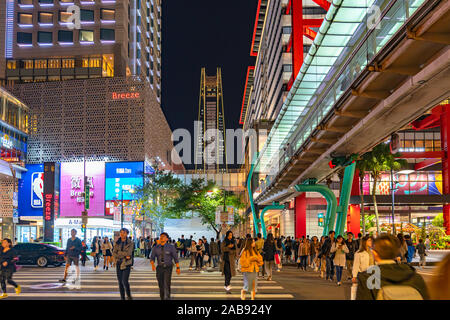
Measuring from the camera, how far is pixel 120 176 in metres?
71.8

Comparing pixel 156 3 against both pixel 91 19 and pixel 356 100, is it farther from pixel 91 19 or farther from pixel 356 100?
pixel 356 100

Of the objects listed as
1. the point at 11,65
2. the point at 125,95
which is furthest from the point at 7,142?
the point at 11,65

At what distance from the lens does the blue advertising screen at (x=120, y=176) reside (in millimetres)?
70688

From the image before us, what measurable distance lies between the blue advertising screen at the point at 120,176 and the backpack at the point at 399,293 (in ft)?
221

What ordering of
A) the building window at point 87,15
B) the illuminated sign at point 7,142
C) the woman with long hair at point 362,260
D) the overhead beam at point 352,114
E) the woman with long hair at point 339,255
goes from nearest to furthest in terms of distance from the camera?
the woman with long hair at point 362,260
the overhead beam at point 352,114
the woman with long hair at point 339,255
the illuminated sign at point 7,142
the building window at point 87,15

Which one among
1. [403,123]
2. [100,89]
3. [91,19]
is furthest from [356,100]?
[91,19]

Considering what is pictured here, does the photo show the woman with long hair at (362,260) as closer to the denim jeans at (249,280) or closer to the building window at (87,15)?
the denim jeans at (249,280)

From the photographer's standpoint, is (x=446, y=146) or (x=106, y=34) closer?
(x=446, y=146)

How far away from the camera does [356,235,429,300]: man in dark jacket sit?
3939 mm

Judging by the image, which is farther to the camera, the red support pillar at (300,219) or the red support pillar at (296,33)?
the red support pillar at (296,33)

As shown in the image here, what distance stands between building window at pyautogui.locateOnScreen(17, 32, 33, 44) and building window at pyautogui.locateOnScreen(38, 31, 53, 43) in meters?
1.41

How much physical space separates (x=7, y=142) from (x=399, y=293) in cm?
7002

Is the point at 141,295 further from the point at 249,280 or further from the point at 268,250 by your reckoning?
the point at 268,250

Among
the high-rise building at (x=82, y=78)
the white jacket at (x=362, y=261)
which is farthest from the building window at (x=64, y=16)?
the white jacket at (x=362, y=261)
